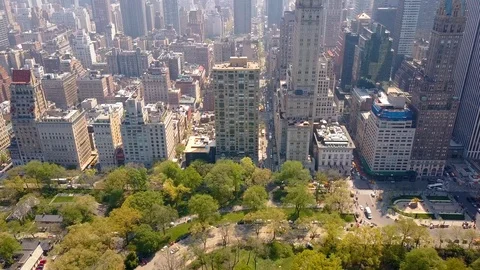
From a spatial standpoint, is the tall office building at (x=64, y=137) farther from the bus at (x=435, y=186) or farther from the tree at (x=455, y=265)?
the bus at (x=435, y=186)

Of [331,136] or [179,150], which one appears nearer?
[331,136]

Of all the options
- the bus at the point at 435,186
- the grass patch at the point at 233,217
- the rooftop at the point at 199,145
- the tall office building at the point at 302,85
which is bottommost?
the grass patch at the point at 233,217

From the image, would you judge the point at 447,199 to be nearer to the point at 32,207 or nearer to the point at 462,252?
the point at 462,252

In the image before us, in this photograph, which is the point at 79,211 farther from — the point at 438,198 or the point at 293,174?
the point at 438,198

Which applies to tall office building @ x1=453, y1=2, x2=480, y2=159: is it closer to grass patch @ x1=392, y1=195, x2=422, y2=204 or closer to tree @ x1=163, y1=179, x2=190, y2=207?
grass patch @ x1=392, y1=195, x2=422, y2=204

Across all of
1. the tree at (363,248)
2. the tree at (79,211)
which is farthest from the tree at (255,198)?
the tree at (79,211)

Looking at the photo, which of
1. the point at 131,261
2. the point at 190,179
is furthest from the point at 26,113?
the point at 131,261
